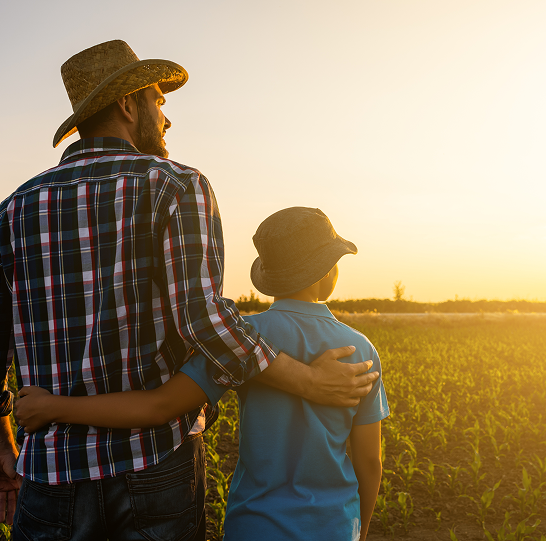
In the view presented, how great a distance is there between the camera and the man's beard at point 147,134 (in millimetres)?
1639

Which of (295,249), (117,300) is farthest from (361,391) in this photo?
(117,300)

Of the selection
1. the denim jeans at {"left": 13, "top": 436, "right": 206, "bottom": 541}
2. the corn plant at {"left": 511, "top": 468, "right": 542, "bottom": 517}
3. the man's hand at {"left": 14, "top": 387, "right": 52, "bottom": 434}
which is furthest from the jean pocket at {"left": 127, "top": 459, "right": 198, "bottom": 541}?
the corn plant at {"left": 511, "top": 468, "right": 542, "bottom": 517}

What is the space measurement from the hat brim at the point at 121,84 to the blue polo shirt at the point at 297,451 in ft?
2.98

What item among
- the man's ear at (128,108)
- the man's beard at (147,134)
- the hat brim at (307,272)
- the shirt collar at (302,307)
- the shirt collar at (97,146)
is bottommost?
the shirt collar at (302,307)

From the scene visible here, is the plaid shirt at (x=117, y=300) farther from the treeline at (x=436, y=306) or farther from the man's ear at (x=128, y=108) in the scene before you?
the treeline at (x=436, y=306)

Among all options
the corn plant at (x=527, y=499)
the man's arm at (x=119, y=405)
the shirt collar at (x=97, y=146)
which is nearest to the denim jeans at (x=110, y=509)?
the man's arm at (x=119, y=405)

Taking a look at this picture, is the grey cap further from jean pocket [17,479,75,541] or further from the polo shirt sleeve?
jean pocket [17,479,75,541]

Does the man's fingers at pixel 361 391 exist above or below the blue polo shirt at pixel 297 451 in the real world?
above

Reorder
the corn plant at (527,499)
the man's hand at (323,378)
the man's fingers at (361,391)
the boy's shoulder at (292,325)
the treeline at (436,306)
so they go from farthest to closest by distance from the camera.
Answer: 1. the treeline at (436,306)
2. the corn plant at (527,499)
3. the boy's shoulder at (292,325)
4. the man's fingers at (361,391)
5. the man's hand at (323,378)

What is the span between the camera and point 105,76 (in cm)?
171

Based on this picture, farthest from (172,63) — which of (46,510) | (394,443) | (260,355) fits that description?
(394,443)

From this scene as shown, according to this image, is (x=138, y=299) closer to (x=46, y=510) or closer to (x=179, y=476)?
(x=179, y=476)

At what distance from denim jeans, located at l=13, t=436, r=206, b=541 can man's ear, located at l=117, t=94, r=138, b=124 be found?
1.15 metres

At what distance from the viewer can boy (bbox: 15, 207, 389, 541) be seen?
1.46m
